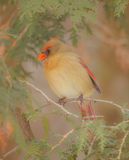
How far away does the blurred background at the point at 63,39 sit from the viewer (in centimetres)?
355

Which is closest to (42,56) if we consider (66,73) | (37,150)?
(66,73)

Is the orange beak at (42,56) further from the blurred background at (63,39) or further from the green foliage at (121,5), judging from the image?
the green foliage at (121,5)

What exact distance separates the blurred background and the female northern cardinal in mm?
75

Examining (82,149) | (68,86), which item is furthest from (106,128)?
(68,86)

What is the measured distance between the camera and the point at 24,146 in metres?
2.90

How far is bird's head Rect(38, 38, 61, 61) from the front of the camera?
15.6ft

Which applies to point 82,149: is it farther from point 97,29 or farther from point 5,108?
point 97,29

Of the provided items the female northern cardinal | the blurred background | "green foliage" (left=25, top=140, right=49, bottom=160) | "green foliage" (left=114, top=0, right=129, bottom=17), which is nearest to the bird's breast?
the female northern cardinal

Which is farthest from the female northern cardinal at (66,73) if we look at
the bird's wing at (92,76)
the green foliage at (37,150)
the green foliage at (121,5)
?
the green foliage at (37,150)

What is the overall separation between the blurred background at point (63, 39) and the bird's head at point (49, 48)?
4cm

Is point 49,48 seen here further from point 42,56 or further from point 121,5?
point 121,5

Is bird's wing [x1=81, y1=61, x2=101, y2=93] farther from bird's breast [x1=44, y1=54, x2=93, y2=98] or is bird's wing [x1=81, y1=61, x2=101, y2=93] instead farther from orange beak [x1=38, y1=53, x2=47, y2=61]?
orange beak [x1=38, y1=53, x2=47, y2=61]

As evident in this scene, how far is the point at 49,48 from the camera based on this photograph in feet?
15.7

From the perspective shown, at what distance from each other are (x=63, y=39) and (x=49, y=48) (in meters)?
0.36
